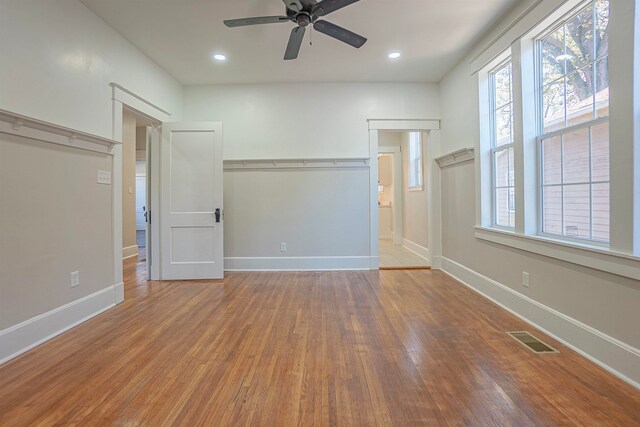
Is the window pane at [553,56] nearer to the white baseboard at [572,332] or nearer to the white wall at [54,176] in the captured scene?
the white baseboard at [572,332]

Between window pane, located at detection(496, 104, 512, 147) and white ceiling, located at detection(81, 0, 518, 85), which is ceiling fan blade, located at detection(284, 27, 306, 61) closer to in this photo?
white ceiling, located at detection(81, 0, 518, 85)

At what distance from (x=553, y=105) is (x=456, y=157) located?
156 cm

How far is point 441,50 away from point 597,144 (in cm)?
218

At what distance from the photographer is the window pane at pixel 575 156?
7.26ft

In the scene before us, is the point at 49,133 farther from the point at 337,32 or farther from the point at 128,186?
the point at 128,186

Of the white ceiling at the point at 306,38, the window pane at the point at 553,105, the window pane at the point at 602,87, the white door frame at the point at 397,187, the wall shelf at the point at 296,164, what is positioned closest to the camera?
the window pane at the point at 602,87

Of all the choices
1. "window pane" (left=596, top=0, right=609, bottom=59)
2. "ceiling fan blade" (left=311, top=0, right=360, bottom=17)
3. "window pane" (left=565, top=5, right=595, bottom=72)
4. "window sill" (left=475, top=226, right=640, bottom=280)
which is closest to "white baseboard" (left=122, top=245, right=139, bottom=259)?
"ceiling fan blade" (left=311, top=0, right=360, bottom=17)

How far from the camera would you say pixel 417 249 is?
229 inches

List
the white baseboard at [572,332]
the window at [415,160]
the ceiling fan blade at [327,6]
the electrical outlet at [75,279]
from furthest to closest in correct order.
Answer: the window at [415,160] → the electrical outlet at [75,279] → the ceiling fan blade at [327,6] → the white baseboard at [572,332]

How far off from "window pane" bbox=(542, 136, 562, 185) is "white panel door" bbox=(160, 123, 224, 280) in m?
3.61

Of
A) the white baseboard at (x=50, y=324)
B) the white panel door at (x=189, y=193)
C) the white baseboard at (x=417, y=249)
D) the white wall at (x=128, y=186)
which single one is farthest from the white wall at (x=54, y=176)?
the white baseboard at (x=417, y=249)

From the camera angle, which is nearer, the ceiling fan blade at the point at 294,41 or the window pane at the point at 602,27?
the window pane at the point at 602,27

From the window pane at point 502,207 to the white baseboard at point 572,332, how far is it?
0.64 metres

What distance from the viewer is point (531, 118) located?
2.71m
